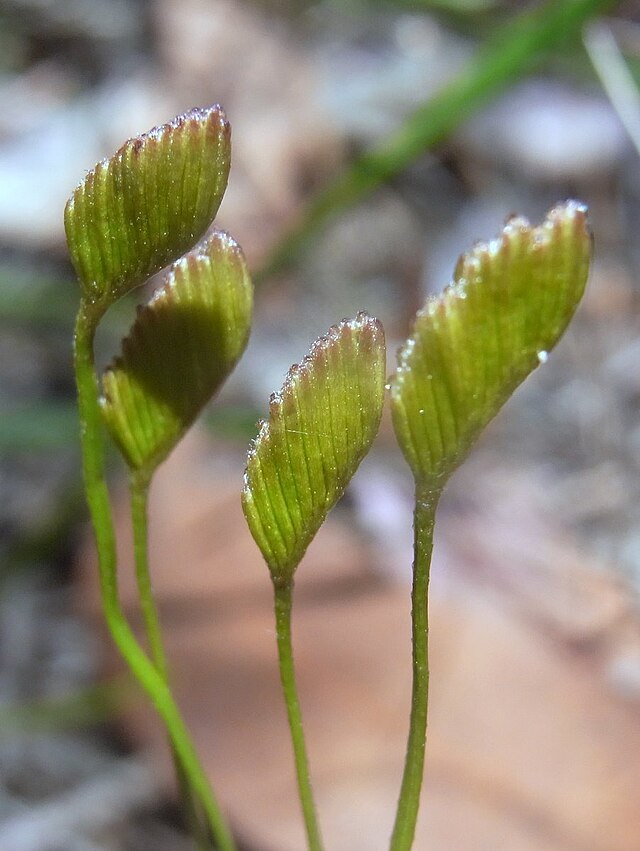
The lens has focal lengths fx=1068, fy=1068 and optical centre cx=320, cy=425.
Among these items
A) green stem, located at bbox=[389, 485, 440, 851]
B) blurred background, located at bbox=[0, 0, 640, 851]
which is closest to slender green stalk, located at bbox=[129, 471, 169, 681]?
green stem, located at bbox=[389, 485, 440, 851]

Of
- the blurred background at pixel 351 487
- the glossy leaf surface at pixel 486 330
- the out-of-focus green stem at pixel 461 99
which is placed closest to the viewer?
the glossy leaf surface at pixel 486 330

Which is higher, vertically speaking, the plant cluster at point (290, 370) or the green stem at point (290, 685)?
the plant cluster at point (290, 370)

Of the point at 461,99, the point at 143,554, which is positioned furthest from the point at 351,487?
the point at 143,554

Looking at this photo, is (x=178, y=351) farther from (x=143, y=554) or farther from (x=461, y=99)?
(x=461, y=99)

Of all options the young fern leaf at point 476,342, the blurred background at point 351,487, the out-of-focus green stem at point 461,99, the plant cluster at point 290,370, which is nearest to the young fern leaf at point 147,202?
the plant cluster at point 290,370

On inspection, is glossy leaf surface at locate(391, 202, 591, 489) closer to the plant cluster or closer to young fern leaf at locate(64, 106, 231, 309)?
the plant cluster

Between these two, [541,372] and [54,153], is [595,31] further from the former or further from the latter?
[54,153]

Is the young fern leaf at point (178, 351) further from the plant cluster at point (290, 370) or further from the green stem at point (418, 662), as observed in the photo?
the green stem at point (418, 662)
